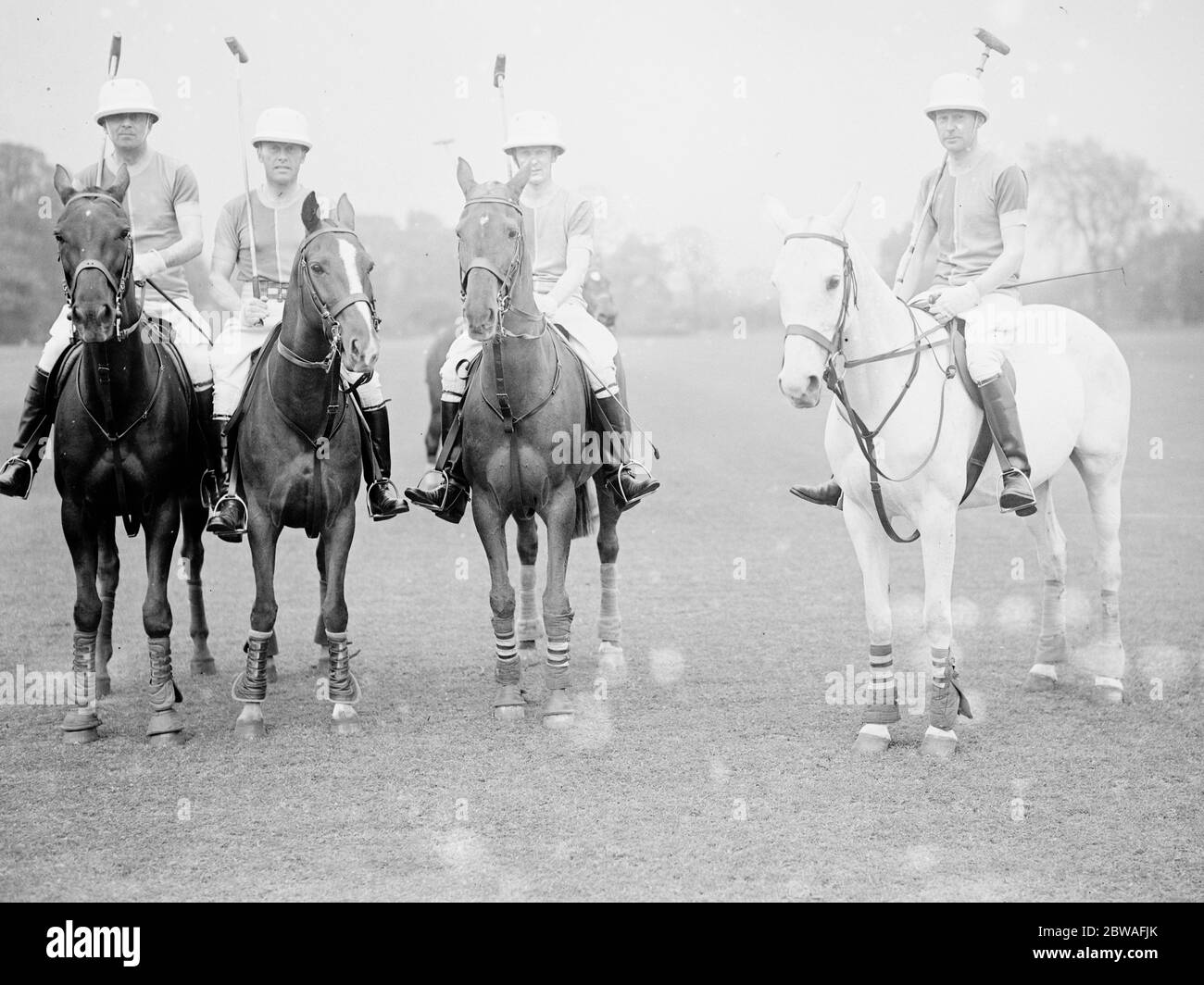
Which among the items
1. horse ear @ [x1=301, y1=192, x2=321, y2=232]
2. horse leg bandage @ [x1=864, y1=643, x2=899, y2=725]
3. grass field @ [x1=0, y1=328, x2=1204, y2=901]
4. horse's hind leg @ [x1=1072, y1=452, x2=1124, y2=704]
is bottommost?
grass field @ [x1=0, y1=328, x2=1204, y2=901]

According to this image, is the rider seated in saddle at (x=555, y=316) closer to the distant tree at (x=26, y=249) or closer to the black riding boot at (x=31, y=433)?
the black riding boot at (x=31, y=433)

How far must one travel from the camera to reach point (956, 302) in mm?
6348

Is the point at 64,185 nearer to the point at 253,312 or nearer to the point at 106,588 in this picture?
the point at 253,312

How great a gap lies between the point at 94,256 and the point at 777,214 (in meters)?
3.18

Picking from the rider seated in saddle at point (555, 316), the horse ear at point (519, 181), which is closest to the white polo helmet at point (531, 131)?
the rider seated in saddle at point (555, 316)

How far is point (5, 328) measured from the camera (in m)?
16.8

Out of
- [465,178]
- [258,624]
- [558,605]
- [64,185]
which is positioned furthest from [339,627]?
[64,185]

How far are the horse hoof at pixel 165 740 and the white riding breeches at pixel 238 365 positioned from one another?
5.65 feet

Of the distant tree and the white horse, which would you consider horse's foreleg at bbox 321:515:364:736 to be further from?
the distant tree

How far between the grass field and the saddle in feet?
4.45

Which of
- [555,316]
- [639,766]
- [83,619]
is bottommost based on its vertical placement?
[639,766]

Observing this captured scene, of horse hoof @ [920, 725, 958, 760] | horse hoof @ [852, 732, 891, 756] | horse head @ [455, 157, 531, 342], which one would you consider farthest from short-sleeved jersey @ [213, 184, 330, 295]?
horse hoof @ [920, 725, 958, 760]

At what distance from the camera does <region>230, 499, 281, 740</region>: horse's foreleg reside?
6.24 meters
